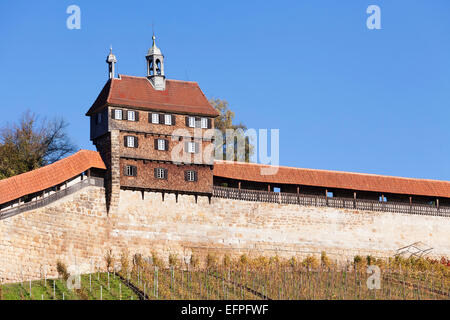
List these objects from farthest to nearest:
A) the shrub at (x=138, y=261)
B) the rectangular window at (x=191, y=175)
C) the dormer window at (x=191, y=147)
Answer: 1. the dormer window at (x=191, y=147)
2. the rectangular window at (x=191, y=175)
3. the shrub at (x=138, y=261)

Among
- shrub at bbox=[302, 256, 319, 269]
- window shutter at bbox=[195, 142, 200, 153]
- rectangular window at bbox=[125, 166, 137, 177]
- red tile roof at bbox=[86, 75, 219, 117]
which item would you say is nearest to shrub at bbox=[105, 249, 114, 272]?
rectangular window at bbox=[125, 166, 137, 177]

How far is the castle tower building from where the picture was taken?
59.9 meters

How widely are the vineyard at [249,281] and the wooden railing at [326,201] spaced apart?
12.1ft

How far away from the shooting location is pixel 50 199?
188ft

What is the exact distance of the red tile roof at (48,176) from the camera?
57.2 meters

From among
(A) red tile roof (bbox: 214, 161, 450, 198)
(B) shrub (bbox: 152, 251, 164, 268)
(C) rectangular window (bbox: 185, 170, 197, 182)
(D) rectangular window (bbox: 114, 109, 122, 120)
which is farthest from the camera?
(A) red tile roof (bbox: 214, 161, 450, 198)

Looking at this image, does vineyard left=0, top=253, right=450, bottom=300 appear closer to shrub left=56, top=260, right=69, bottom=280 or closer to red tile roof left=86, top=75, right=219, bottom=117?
shrub left=56, top=260, right=69, bottom=280

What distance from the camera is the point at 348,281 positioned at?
58844 mm

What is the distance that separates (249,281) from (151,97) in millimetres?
12501

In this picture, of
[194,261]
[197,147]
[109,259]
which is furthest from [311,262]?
[109,259]

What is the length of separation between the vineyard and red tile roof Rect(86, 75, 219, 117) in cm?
863

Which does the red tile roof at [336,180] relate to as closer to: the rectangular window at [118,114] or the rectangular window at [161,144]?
the rectangular window at [161,144]

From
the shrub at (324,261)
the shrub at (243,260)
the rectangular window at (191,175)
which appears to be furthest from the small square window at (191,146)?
the shrub at (324,261)

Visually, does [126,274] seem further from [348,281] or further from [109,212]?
[348,281]
